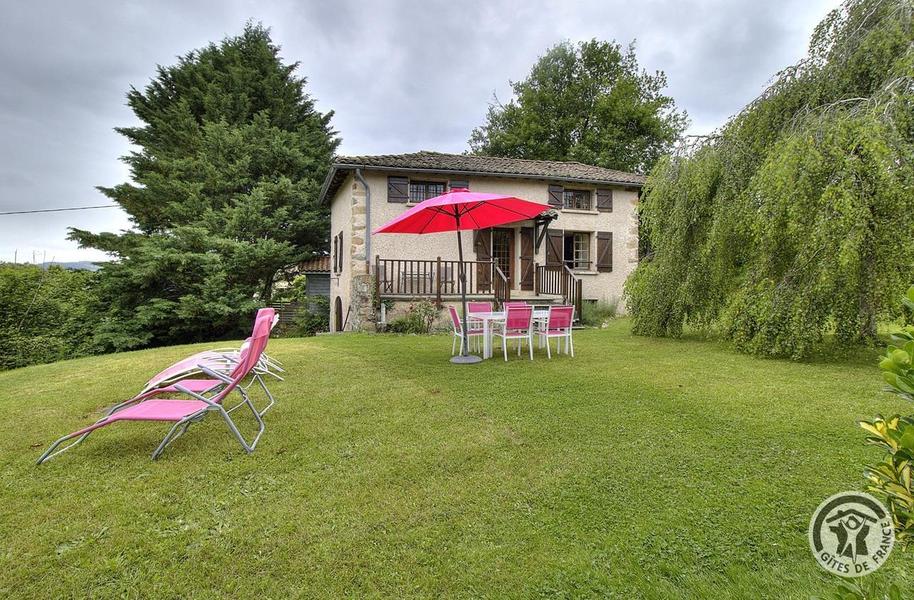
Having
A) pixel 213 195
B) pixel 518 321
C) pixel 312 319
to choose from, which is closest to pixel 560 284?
pixel 518 321

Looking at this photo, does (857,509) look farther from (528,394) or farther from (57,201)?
(57,201)

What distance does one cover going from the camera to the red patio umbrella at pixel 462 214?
220 inches

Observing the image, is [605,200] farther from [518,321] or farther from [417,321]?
[518,321]

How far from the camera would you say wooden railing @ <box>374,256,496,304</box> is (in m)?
10.3

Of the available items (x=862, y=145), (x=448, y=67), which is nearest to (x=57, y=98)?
(x=448, y=67)

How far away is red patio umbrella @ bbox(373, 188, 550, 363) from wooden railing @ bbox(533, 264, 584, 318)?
4.89m

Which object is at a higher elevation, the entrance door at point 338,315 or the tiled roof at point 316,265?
the tiled roof at point 316,265

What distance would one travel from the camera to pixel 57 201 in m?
18.0

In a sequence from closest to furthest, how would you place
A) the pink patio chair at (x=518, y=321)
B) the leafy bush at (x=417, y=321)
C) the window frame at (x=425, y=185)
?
the pink patio chair at (x=518, y=321) < the leafy bush at (x=417, y=321) < the window frame at (x=425, y=185)

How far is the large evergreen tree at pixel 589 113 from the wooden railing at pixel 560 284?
12.9 meters

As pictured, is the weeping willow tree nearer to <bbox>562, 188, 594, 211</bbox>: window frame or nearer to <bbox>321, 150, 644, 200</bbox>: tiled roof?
<bbox>321, 150, 644, 200</bbox>: tiled roof

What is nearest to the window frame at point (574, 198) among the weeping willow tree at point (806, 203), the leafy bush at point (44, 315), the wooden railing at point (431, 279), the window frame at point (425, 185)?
the wooden railing at point (431, 279)

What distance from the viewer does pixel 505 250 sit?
524 inches

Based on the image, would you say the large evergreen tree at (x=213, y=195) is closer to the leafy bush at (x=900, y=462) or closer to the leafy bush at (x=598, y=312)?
the leafy bush at (x=598, y=312)
